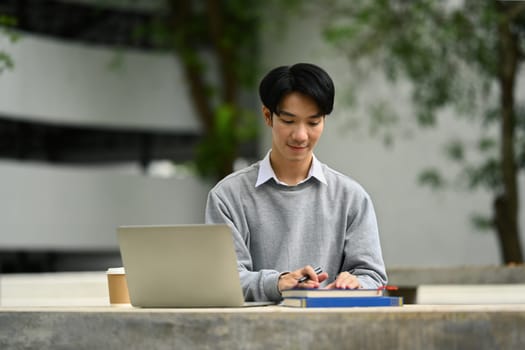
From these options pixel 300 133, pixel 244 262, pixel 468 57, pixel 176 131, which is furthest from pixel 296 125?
pixel 176 131

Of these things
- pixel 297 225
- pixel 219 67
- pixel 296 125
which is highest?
pixel 219 67

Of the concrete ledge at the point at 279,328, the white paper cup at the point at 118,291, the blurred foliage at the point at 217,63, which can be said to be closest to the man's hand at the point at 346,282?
the concrete ledge at the point at 279,328

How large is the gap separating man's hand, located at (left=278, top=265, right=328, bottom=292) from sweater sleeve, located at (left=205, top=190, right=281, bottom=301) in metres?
0.06

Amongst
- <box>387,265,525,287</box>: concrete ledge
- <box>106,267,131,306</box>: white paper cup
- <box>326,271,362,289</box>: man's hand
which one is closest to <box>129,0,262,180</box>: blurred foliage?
<box>387,265,525,287</box>: concrete ledge

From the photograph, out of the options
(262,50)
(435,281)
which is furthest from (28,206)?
(435,281)

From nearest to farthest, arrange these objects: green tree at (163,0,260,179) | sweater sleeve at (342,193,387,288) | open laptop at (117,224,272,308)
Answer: open laptop at (117,224,272,308) < sweater sleeve at (342,193,387,288) < green tree at (163,0,260,179)

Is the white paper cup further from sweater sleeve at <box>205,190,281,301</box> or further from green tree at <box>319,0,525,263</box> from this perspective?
green tree at <box>319,0,525,263</box>

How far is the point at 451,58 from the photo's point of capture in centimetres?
1249

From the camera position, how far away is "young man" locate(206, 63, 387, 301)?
2.71 m

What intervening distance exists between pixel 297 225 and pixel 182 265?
0.47 meters

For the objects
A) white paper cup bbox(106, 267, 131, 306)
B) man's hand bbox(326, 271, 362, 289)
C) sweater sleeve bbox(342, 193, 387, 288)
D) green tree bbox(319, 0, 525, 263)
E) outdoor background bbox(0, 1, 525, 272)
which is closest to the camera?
man's hand bbox(326, 271, 362, 289)

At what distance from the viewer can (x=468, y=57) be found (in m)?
11.6

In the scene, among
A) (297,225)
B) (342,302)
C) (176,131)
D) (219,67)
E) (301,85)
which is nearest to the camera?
(342,302)

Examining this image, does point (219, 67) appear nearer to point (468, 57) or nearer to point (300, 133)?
point (468, 57)
